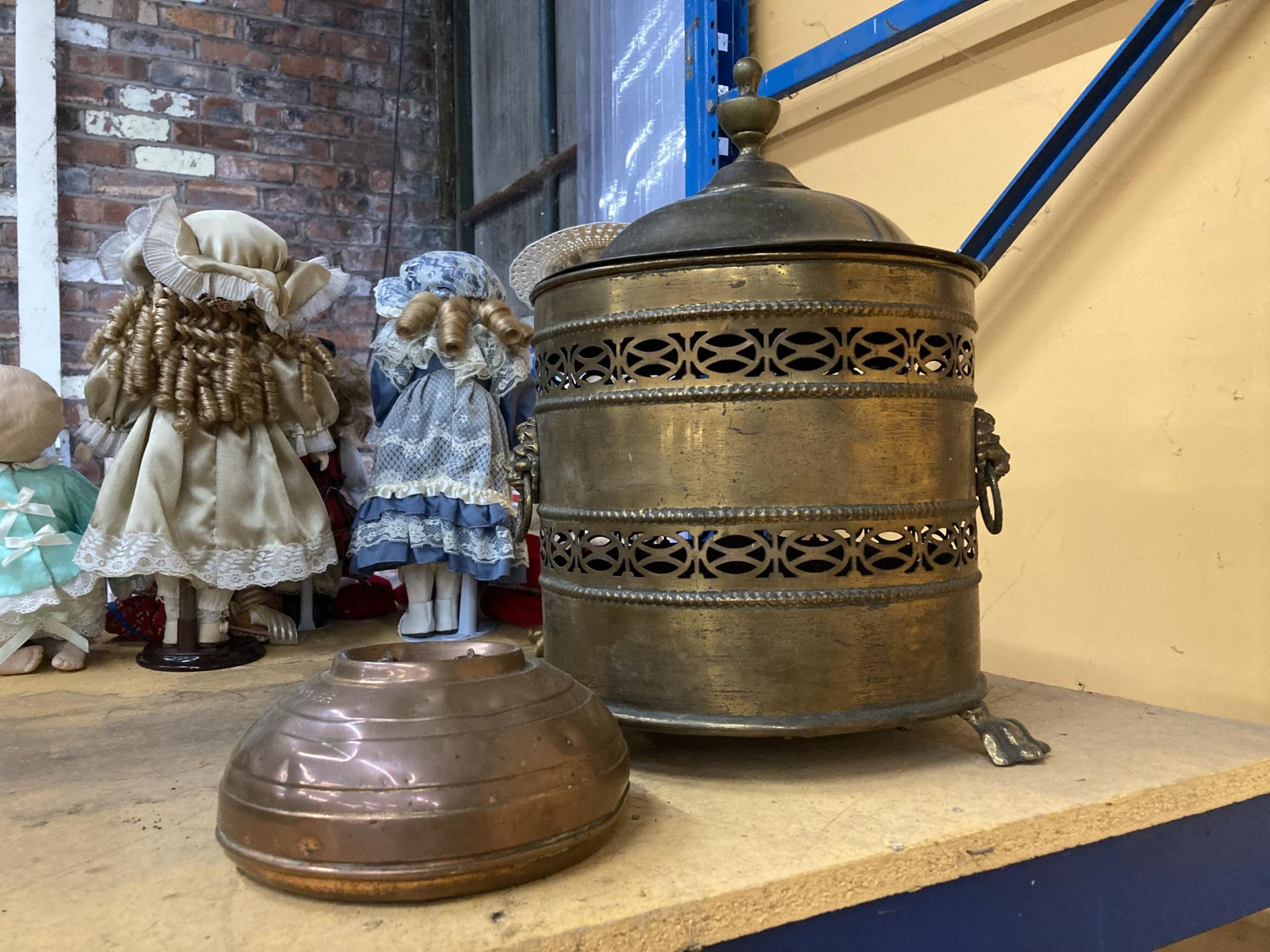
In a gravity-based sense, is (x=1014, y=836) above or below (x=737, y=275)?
below

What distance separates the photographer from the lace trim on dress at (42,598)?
1.70 metres

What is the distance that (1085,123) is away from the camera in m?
1.42

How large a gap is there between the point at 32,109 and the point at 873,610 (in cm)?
297

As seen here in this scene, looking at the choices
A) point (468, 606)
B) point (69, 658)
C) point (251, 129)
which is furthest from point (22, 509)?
point (251, 129)

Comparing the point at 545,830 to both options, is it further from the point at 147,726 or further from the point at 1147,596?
the point at 1147,596

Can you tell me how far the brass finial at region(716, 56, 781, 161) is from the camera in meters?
1.14

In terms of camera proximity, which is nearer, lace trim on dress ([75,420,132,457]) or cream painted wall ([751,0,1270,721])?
cream painted wall ([751,0,1270,721])

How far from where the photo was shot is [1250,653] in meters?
1.33

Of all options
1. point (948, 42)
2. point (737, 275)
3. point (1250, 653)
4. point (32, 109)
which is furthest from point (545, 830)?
point (32, 109)

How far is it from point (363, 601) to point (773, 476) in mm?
1597

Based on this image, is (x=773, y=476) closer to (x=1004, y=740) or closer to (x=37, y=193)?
(x=1004, y=740)

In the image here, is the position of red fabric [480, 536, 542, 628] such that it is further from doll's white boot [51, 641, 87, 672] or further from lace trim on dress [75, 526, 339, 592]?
doll's white boot [51, 641, 87, 672]

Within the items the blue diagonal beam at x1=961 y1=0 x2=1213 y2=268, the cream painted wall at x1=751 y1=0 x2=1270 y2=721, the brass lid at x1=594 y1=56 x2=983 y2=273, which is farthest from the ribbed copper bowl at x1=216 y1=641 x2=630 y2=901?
the blue diagonal beam at x1=961 y1=0 x2=1213 y2=268

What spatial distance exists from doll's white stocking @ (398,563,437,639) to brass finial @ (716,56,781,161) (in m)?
1.17
